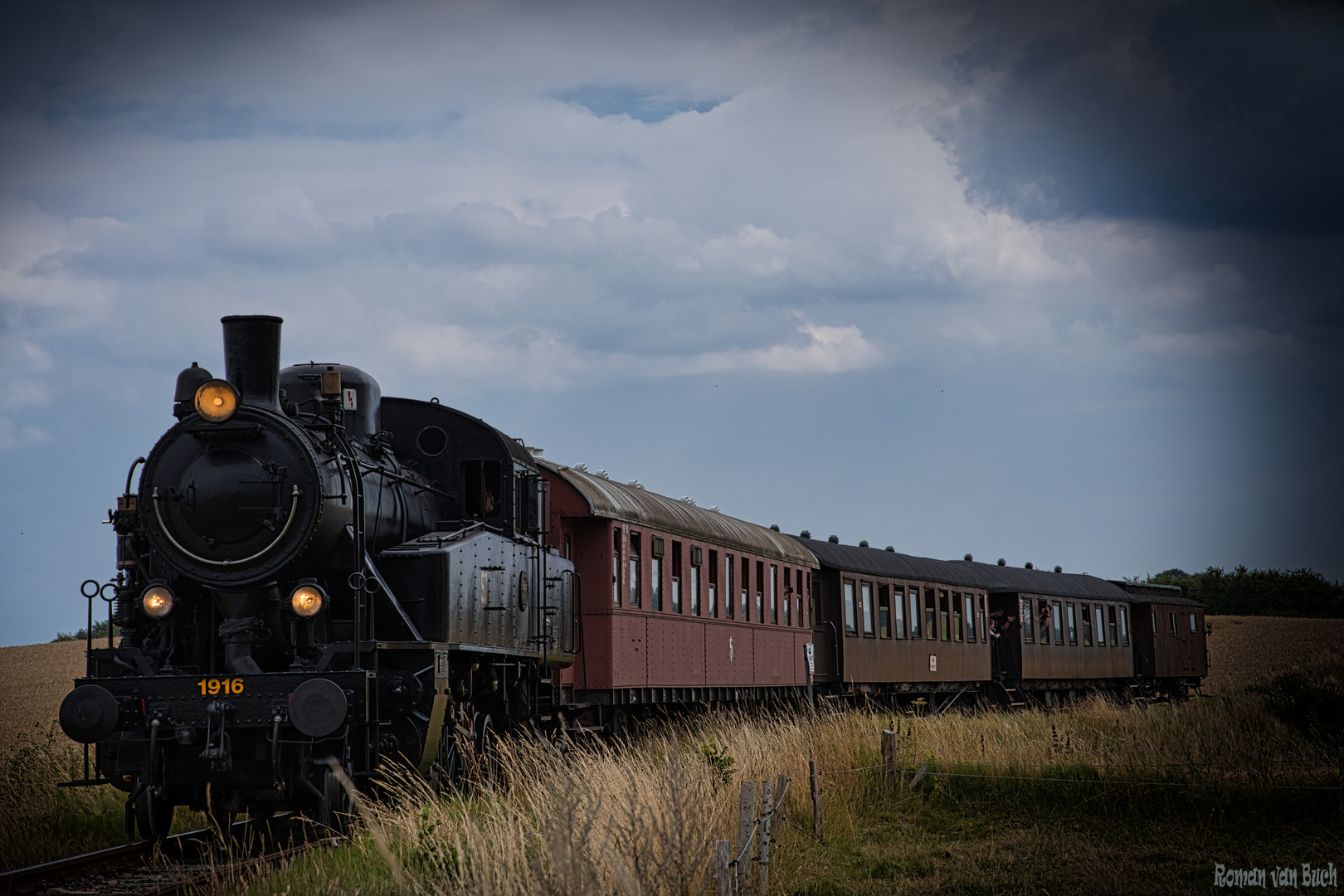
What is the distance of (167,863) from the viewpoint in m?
8.41

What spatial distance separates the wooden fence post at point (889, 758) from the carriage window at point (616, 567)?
4.00m

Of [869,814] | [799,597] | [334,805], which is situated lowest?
[869,814]

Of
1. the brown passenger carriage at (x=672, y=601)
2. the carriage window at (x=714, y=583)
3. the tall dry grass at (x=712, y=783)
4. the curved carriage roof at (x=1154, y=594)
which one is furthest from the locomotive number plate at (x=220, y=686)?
the curved carriage roof at (x=1154, y=594)

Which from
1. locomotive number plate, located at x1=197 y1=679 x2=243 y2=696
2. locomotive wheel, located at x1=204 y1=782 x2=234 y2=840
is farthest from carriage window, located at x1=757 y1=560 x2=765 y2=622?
locomotive number plate, located at x1=197 y1=679 x2=243 y2=696

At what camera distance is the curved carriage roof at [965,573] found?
922 inches

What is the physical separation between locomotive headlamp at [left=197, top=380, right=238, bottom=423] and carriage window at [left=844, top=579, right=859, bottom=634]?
14.9 m

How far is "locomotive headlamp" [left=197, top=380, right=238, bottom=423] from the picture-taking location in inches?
353

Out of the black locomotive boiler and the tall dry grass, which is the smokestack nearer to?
the black locomotive boiler

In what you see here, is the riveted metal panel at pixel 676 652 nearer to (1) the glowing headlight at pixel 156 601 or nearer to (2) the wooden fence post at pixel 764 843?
(1) the glowing headlight at pixel 156 601

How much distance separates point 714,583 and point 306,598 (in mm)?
9700

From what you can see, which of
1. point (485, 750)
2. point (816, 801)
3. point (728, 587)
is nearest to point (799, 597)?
point (728, 587)

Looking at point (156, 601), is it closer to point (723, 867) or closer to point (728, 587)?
point (723, 867)

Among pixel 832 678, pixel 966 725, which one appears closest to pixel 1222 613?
pixel 832 678

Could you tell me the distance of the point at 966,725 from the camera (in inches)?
637
